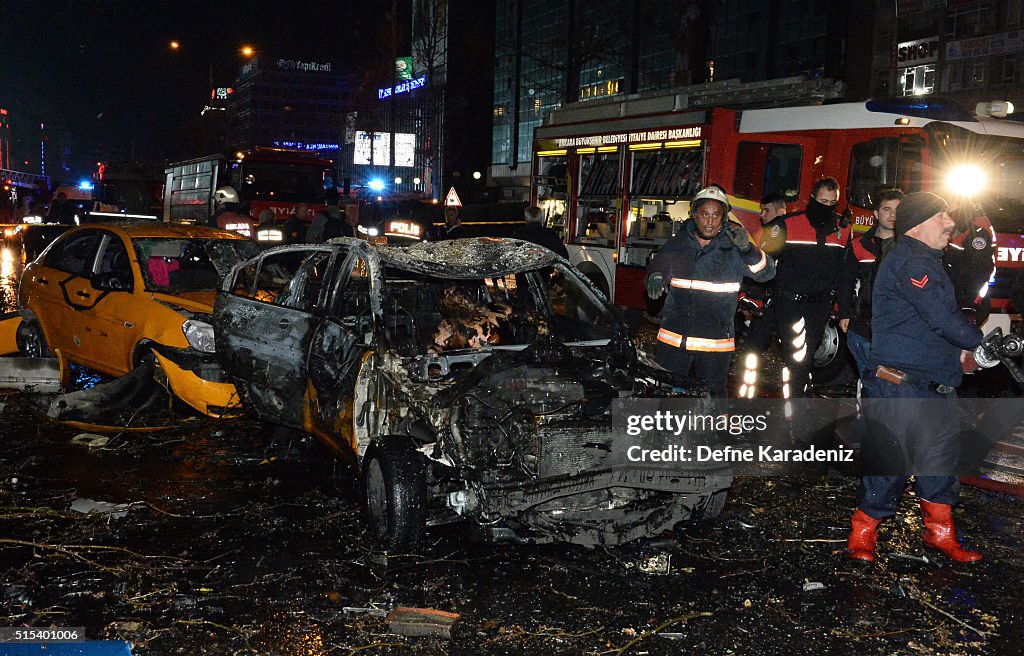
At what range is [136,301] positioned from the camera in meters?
7.64

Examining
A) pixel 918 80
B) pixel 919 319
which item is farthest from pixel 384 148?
pixel 919 319

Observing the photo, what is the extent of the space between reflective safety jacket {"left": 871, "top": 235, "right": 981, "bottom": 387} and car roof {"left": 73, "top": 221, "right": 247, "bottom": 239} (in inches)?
246

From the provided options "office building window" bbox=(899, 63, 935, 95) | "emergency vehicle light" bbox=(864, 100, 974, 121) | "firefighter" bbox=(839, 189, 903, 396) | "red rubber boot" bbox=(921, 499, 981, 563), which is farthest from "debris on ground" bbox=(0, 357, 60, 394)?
"office building window" bbox=(899, 63, 935, 95)

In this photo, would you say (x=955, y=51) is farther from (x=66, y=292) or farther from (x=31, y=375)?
(x=31, y=375)

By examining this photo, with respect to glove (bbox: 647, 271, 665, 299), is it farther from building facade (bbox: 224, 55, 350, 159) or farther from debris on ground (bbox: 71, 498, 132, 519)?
building facade (bbox: 224, 55, 350, 159)

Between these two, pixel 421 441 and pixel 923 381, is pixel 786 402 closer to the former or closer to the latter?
pixel 923 381

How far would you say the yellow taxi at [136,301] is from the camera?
7207 mm

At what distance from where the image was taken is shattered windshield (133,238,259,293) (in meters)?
8.09

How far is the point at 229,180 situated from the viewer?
19422 millimetres

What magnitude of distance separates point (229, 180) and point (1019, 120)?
1530cm

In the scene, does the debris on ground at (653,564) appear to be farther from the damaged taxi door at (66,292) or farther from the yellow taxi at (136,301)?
the damaged taxi door at (66,292)

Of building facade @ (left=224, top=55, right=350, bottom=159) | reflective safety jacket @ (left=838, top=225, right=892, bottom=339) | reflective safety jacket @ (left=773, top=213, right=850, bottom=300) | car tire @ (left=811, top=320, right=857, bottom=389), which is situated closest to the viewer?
reflective safety jacket @ (left=838, top=225, right=892, bottom=339)

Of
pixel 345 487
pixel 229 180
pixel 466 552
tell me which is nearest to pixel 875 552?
pixel 466 552

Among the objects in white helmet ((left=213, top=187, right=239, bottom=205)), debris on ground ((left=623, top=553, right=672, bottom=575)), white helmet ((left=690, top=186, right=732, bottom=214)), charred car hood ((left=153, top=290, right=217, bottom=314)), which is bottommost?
debris on ground ((left=623, top=553, right=672, bottom=575))
